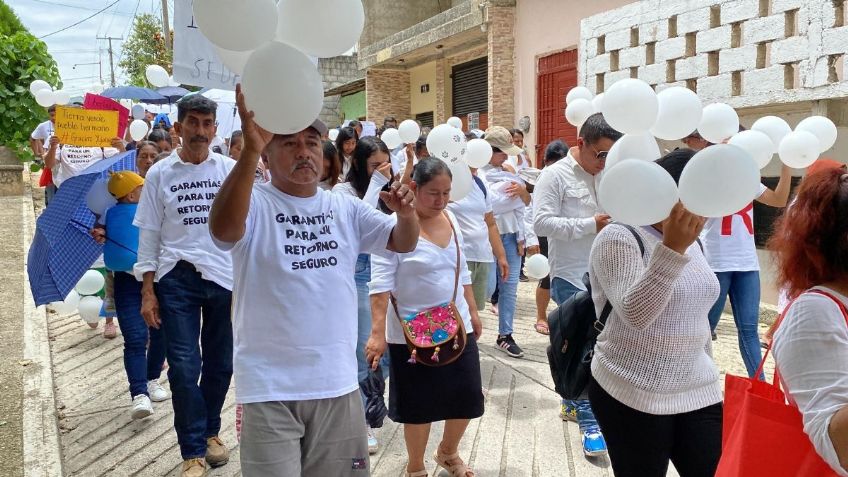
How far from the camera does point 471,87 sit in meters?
16.5

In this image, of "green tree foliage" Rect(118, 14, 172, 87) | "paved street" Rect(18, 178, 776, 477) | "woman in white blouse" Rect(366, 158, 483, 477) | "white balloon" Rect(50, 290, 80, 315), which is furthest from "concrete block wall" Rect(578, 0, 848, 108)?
"green tree foliage" Rect(118, 14, 172, 87)

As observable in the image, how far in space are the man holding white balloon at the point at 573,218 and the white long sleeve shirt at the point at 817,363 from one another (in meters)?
2.15

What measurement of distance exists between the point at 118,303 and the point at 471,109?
42.5 feet

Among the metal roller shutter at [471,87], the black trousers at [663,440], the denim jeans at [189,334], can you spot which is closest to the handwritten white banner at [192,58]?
the denim jeans at [189,334]

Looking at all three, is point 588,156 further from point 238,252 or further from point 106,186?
point 106,186

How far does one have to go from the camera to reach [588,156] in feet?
12.9

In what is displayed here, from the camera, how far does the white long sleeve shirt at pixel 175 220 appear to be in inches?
143

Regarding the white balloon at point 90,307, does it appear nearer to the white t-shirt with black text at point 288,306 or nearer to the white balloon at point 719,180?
the white t-shirt with black text at point 288,306

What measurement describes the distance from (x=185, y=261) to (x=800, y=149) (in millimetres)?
3675

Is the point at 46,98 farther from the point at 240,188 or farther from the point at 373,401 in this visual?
the point at 240,188

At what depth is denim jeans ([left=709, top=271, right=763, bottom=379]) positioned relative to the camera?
15.2 ft

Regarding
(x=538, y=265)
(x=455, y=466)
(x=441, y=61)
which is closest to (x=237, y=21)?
(x=455, y=466)

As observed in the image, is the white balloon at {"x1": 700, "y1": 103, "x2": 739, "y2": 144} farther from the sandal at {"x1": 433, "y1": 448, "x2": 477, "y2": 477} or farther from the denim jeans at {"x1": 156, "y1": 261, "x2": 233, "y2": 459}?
the denim jeans at {"x1": 156, "y1": 261, "x2": 233, "y2": 459}

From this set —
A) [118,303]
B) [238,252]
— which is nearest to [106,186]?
[118,303]
